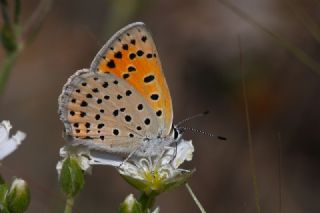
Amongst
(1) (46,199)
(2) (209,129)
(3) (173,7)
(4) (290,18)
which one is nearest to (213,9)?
(3) (173,7)

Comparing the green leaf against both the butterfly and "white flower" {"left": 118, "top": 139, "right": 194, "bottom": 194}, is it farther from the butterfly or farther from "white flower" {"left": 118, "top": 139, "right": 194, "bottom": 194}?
"white flower" {"left": 118, "top": 139, "right": 194, "bottom": 194}

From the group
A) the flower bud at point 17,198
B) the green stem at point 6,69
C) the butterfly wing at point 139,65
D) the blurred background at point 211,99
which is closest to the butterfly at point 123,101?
the butterfly wing at point 139,65

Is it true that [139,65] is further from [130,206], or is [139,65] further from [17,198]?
[17,198]

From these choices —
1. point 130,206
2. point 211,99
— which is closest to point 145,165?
point 130,206

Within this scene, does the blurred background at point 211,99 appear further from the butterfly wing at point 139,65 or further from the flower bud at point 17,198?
the flower bud at point 17,198

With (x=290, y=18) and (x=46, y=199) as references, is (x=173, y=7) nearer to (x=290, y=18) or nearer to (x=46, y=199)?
(x=290, y=18)

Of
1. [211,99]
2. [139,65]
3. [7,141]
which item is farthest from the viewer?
[211,99]

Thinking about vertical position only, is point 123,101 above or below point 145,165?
above
